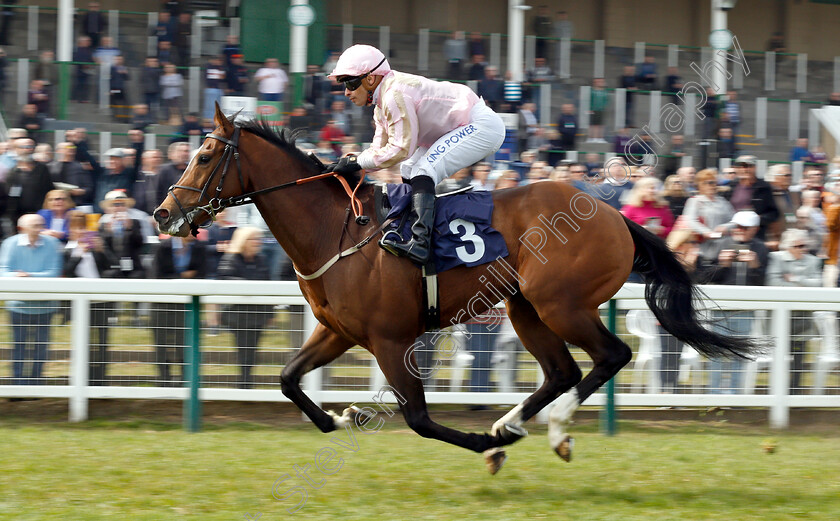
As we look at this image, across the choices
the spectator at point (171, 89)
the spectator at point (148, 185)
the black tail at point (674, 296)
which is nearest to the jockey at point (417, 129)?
the black tail at point (674, 296)

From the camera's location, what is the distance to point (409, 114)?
182 inches

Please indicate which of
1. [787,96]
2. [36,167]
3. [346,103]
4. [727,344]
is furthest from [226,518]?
[787,96]

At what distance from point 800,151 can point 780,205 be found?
3604mm

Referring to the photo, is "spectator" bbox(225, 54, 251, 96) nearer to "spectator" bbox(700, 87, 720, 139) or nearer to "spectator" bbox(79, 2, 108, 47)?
"spectator" bbox(79, 2, 108, 47)

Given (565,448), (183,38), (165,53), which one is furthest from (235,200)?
(183,38)

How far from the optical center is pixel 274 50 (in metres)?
12.8

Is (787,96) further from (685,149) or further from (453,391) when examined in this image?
(453,391)

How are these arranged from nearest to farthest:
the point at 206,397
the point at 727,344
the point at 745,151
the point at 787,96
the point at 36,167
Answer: the point at 727,344
the point at 206,397
the point at 36,167
the point at 745,151
the point at 787,96

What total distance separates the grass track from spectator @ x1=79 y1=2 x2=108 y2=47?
6.97 meters

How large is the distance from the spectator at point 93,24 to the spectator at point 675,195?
709cm

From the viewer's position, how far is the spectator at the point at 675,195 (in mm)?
7695

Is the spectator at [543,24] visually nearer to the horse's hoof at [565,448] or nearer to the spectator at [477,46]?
the spectator at [477,46]

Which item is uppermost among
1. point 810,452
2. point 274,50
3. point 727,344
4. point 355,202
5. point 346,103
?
point 274,50

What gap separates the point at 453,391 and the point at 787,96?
375 inches
